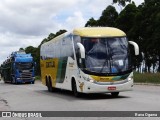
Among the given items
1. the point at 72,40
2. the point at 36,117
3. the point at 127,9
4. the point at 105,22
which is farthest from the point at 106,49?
the point at 105,22

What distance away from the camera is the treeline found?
186ft

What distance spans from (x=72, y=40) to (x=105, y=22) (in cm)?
4968

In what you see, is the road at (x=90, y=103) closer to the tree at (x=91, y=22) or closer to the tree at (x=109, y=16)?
the tree at (x=109, y=16)

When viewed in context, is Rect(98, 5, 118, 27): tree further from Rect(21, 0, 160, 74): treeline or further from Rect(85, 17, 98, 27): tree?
Rect(85, 17, 98, 27): tree

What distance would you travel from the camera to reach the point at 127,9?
65.0 metres

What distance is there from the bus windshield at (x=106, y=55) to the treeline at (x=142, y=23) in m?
34.4

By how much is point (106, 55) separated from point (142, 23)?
131 ft

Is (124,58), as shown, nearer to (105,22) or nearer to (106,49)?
(106,49)

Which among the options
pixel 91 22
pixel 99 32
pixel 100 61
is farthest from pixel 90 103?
pixel 91 22

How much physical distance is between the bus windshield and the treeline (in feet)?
113

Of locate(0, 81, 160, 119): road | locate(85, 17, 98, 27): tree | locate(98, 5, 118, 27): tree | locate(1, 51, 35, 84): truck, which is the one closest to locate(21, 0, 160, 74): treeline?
locate(98, 5, 118, 27): tree

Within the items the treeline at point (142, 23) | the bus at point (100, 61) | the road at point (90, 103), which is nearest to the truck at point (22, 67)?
the treeline at point (142, 23)

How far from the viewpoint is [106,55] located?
20.5m

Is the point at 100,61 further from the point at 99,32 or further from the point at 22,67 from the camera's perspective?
the point at 22,67
